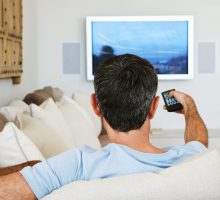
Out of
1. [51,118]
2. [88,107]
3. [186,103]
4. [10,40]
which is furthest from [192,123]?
[88,107]

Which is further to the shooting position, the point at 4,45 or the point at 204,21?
the point at 204,21

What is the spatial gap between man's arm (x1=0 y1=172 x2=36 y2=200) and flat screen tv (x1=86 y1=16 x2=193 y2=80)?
475 centimetres

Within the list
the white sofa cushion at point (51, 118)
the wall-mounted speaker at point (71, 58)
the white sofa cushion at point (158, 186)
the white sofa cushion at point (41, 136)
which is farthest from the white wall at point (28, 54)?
the white sofa cushion at point (158, 186)

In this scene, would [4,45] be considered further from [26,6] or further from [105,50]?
[105,50]

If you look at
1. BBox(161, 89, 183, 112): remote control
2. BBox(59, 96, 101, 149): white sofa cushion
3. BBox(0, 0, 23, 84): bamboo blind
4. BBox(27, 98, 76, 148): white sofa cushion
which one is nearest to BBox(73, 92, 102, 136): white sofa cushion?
BBox(59, 96, 101, 149): white sofa cushion

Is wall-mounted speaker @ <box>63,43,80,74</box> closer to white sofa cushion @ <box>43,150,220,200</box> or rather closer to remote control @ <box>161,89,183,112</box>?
remote control @ <box>161,89,183,112</box>

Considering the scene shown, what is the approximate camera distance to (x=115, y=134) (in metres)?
1.42

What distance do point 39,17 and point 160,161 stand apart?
192 inches

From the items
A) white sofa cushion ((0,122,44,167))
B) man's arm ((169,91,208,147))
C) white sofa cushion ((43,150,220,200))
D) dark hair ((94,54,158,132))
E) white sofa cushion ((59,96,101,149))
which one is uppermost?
dark hair ((94,54,158,132))

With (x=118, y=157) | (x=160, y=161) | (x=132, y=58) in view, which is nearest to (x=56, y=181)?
(x=118, y=157)

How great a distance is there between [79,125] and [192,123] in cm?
234

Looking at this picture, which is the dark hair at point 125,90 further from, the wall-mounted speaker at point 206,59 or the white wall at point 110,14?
the wall-mounted speaker at point 206,59

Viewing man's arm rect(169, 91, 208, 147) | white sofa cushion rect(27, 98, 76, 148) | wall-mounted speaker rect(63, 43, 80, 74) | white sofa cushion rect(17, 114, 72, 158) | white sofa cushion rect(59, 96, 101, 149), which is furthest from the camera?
wall-mounted speaker rect(63, 43, 80, 74)

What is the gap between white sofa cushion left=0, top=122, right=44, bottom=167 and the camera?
212 centimetres
